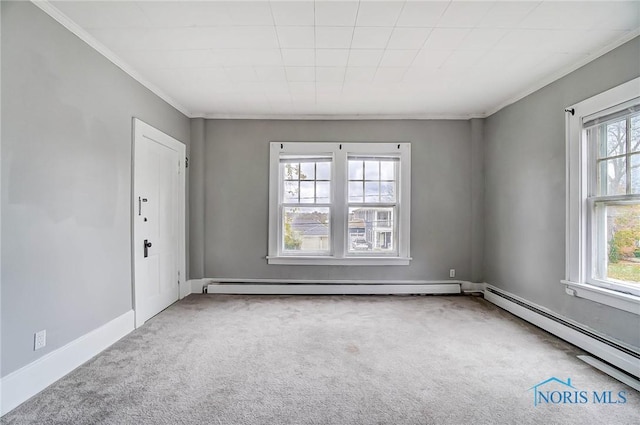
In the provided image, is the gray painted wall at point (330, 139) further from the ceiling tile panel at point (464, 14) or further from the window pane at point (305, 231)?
the ceiling tile panel at point (464, 14)

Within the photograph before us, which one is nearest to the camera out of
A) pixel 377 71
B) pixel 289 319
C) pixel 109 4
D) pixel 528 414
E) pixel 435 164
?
pixel 528 414

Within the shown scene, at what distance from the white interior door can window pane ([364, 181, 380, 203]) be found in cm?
256

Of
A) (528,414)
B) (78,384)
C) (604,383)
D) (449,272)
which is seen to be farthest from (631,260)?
(78,384)

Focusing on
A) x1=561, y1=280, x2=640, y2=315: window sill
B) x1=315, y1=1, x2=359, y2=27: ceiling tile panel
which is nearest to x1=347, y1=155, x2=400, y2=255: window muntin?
x1=561, y1=280, x2=640, y2=315: window sill

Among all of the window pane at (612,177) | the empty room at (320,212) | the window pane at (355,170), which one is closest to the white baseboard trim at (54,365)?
the empty room at (320,212)

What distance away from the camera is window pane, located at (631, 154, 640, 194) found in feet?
7.59

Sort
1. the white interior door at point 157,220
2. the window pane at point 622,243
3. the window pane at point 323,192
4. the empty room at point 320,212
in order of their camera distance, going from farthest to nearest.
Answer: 1. the window pane at point 323,192
2. the white interior door at point 157,220
3. the window pane at point 622,243
4. the empty room at point 320,212

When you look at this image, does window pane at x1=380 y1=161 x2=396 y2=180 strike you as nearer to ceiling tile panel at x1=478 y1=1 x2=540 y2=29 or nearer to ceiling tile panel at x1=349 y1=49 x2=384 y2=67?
ceiling tile panel at x1=349 y1=49 x2=384 y2=67

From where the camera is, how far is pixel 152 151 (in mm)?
3348

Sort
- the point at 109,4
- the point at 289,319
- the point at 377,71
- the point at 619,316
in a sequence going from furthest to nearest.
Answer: the point at 289,319 < the point at 377,71 < the point at 619,316 < the point at 109,4

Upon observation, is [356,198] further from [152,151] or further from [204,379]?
[204,379]

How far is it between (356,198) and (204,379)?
298 cm

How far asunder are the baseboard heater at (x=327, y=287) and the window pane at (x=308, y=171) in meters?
1.52

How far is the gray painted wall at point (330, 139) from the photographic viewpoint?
4328 mm
